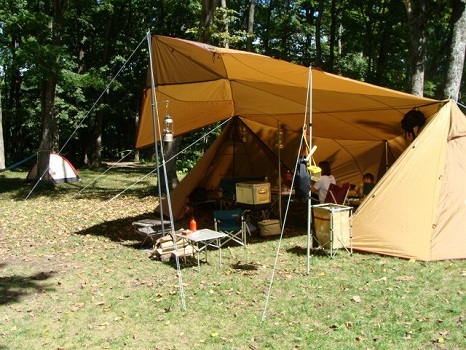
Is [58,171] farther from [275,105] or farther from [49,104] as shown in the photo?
[275,105]

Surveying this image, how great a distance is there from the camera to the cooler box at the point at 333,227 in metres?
5.54

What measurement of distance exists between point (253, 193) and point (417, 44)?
5615 millimetres

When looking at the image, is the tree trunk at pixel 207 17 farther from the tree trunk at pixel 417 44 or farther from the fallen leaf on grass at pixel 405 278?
the fallen leaf on grass at pixel 405 278

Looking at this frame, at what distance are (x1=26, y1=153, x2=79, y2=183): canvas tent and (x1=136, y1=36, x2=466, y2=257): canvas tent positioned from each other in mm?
7119

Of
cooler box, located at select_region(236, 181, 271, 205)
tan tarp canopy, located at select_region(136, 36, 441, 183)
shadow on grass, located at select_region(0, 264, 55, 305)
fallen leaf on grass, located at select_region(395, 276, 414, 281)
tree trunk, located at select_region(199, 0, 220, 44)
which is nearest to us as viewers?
shadow on grass, located at select_region(0, 264, 55, 305)

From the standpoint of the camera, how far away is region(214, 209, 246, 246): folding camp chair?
21.3 feet

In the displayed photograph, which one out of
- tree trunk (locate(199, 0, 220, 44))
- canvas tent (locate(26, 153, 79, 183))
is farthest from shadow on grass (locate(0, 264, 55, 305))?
canvas tent (locate(26, 153, 79, 183))

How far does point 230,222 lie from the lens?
22.1ft

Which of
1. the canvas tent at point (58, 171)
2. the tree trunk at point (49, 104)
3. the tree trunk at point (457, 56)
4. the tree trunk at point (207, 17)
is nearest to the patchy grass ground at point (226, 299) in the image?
the tree trunk at point (457, 56)

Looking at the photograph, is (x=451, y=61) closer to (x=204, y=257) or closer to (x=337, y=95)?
(x=337, y=95)

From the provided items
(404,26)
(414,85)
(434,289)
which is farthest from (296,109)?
(404,26)

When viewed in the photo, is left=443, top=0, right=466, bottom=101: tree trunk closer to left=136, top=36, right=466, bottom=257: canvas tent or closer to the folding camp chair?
left=136, top=36, right=466, bottom=257: canvas tent

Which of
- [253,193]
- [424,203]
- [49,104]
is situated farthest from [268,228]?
[49,104]

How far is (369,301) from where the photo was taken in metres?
4.19
